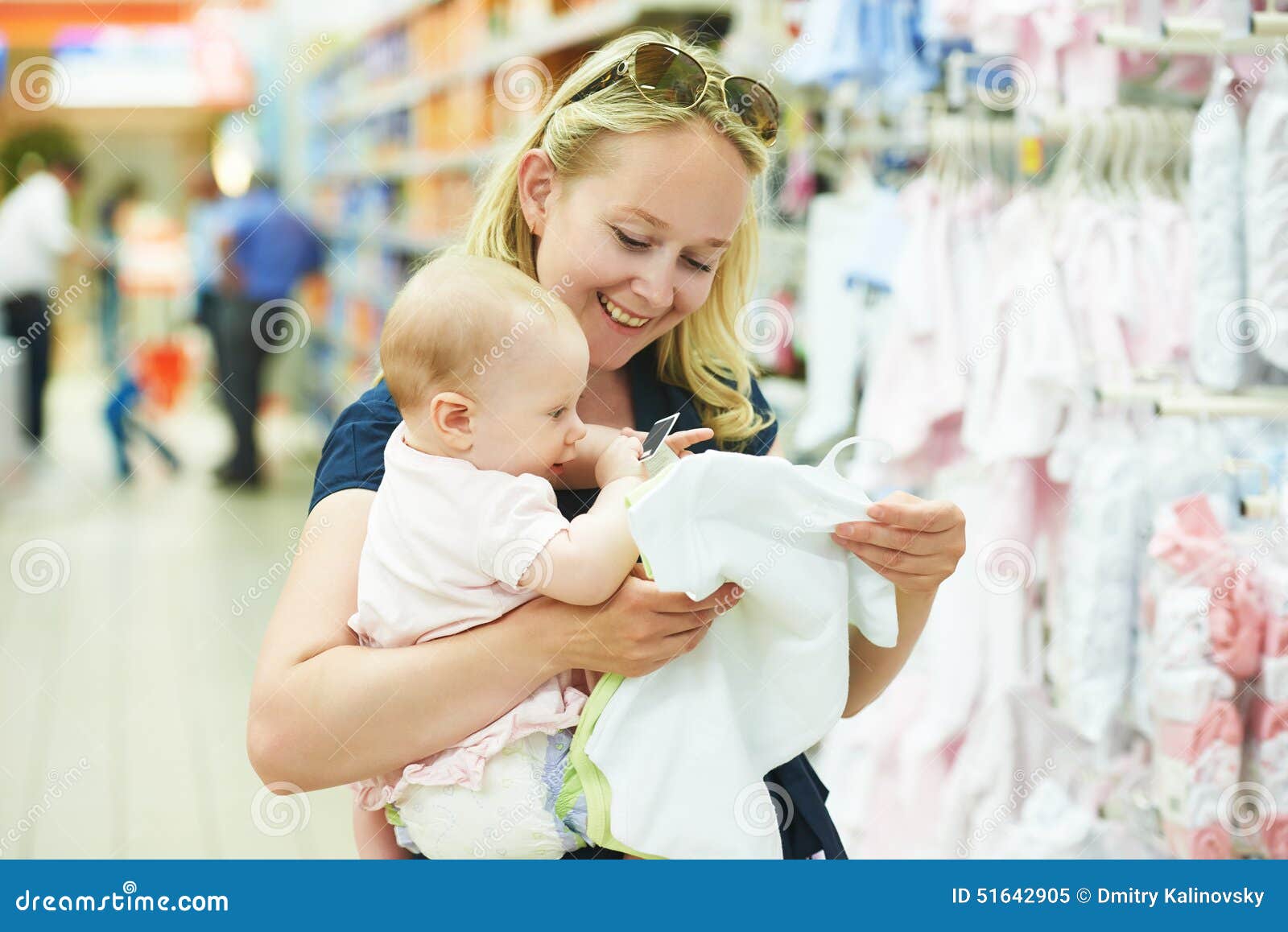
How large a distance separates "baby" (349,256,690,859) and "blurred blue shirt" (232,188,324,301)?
269 inches

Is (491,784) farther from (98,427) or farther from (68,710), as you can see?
(98,427)

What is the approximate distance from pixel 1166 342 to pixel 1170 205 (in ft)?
0.96

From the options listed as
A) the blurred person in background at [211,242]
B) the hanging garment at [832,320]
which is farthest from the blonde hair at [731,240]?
the blurred person in background at [211,242]

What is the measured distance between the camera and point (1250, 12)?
7.32 ft

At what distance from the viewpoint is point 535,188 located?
1414 millimetres

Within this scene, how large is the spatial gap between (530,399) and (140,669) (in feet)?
12.5
